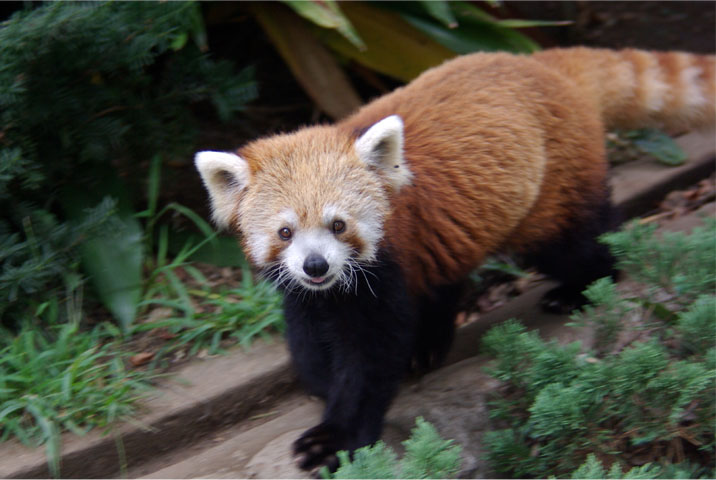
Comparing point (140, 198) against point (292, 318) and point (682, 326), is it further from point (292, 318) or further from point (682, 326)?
point (682, 326)

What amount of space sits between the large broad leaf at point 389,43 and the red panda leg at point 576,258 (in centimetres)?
159

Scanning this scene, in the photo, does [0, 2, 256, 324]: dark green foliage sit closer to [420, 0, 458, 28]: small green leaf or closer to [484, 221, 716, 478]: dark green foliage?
[420, 0, 458, 28]: small green leaf

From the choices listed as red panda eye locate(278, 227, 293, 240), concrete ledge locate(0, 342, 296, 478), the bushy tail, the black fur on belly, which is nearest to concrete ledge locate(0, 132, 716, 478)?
concrete ledge locate(0, 342, 296, 478)

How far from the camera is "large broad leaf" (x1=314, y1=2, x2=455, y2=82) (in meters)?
4.50

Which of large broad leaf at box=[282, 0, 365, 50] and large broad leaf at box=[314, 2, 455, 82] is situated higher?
large broad leaf at box=[282, 0, 365, 50]

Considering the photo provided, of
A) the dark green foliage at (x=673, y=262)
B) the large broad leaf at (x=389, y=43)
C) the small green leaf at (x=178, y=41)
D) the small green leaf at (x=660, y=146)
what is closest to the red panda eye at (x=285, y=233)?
the dark green foliage at (x=673, y=262)

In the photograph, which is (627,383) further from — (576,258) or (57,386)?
(57,386)

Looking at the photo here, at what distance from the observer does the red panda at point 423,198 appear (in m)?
2.62

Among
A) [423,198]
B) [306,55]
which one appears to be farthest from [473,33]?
[423,198]

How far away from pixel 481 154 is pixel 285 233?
3.23 ft

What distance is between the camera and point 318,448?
2.88 m

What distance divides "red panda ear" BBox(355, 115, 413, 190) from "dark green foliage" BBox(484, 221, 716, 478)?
75 centimetres

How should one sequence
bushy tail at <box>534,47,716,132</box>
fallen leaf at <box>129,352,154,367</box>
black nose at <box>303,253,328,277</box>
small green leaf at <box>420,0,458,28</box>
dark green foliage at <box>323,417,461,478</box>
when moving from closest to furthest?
dark green foliage at <box>323,417,461,478</box>
black nose at <box>303,253,328,277</box>
fallen leaf at <box>129,352,154,367</box>
bushy tail at <box>534,47,716,132</box>
small green leaf at <box>420,0,458,28</box>

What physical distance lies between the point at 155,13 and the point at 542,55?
1.92m
